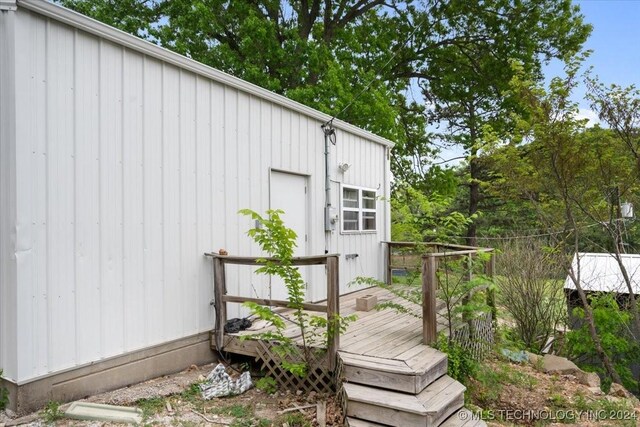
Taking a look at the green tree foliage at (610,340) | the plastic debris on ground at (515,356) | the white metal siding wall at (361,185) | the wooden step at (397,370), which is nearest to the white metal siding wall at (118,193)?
the wooden step at (397,370)

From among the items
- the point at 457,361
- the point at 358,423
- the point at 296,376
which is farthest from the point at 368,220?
the point at 358,423

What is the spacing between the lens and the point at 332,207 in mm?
6770

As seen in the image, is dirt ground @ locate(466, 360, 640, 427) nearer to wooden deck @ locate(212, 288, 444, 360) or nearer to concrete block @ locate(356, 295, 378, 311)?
wooden deck @ locate(212, 288, 444, 360)

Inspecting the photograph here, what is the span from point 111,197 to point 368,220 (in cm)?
513

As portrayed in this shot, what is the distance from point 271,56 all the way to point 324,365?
1050 cm

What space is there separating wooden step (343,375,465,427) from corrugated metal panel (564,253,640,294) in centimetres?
487

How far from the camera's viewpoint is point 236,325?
465 centimetres

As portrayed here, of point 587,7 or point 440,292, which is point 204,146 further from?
point 587,7

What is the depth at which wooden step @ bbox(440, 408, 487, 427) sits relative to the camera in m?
3.28

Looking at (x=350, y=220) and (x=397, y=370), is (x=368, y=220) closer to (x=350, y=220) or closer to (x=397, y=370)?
(x=350, y=220)

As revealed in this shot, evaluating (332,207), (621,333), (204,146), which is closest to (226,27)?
(332,207)

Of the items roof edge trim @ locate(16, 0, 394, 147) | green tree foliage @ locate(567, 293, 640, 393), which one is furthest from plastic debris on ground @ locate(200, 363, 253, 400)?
green tree foliage @ locate(567, 293, 640, 393)

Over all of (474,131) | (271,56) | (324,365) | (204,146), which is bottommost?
(324,365)

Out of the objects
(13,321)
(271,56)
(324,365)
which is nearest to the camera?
(13,321)
